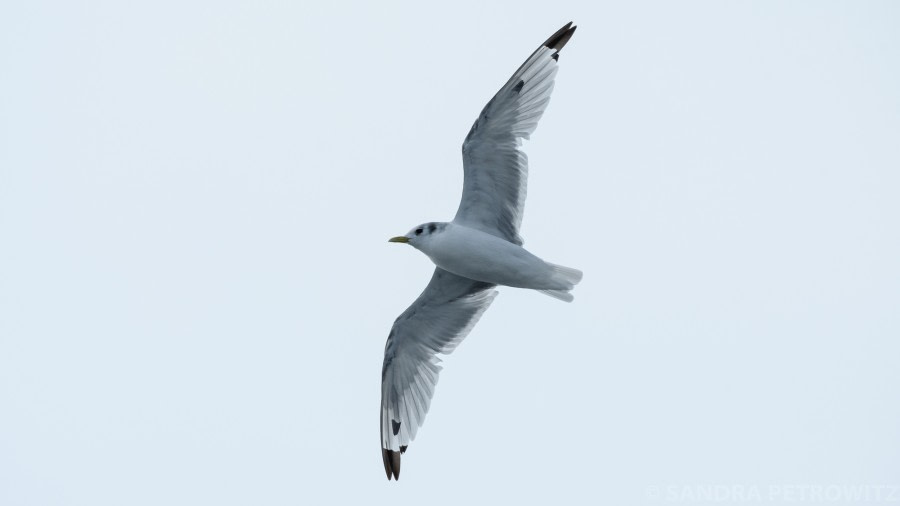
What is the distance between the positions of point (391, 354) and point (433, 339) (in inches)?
19.3

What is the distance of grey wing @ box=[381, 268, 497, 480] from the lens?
11.9m

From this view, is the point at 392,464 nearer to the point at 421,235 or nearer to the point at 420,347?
the point at 420,347

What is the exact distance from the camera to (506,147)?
1076 centimetres

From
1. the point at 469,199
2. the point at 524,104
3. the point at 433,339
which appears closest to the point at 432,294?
the point at 433,339

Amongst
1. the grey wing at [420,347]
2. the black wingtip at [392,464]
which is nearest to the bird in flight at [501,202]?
the grey wing at [420,347]

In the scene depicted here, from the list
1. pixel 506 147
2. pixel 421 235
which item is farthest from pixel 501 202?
pixel 421 235

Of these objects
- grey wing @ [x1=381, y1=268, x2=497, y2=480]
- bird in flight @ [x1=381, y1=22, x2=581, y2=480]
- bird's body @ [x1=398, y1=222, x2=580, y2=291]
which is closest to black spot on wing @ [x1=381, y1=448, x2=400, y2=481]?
grey wing @ [x1=381, y1=268, x2=497, y2=480]

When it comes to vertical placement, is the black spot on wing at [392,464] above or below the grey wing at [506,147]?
below

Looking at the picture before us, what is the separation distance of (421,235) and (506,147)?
1170 mm

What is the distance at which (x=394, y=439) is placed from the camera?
12398mm

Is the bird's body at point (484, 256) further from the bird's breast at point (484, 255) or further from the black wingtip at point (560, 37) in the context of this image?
the black wingtip at point (560, 37)

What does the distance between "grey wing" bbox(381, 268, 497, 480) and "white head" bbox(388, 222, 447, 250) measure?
0.89m

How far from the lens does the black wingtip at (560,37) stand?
1093 cm

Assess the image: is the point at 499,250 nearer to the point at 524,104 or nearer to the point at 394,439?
the point at 524,104
